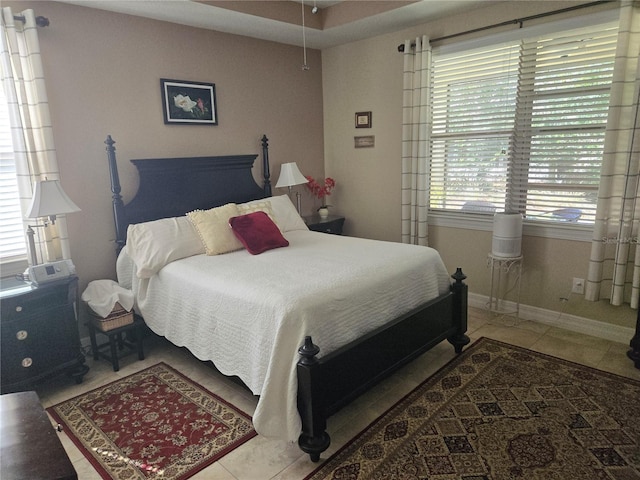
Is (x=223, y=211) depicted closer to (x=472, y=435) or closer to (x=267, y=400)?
(x=267, y=400)

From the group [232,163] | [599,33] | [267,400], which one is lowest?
[267,400]

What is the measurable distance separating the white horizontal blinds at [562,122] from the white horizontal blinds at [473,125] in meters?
0.12

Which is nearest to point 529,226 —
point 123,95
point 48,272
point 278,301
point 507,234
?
point 507,234

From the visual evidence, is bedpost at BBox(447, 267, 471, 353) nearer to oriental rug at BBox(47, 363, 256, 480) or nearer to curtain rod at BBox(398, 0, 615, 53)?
oriental rug at BBox(47, 363, 256, 480)

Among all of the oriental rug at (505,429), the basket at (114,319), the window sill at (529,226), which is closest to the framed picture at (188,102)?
the basket at (114,319)

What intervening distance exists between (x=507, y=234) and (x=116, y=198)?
310 cm

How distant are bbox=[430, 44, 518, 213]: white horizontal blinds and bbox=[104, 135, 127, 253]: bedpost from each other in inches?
110

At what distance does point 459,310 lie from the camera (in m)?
2.97

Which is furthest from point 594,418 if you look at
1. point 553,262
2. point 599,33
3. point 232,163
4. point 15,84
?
point 15,84

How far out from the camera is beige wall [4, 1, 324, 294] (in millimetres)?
3029

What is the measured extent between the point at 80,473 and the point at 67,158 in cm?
215

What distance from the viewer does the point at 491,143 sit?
11.9 feet

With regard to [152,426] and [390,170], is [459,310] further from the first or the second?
[152,426]

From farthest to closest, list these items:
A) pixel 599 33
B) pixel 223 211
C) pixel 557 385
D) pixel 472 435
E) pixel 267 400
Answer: pixel 223 211 → pixel 599 33 → pixel 557 385 → pixel 472 435 → pixel 267 400
